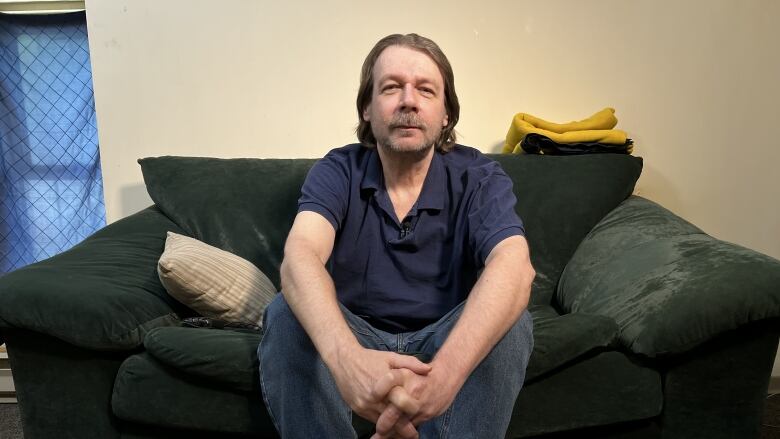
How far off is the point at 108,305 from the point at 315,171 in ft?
1.81

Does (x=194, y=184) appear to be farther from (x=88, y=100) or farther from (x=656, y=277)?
(x=656, y=277)

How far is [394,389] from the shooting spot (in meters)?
1.02

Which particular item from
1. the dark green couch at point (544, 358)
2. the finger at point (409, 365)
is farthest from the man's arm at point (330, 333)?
the dark green couch at point (544, 358)

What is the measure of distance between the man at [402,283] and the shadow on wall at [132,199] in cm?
112

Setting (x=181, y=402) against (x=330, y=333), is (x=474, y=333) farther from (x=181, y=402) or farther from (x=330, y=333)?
(x=181, y=402)

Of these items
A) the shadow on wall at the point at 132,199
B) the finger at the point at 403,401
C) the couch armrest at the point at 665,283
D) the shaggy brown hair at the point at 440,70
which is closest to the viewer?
the finger at the point at 403,401

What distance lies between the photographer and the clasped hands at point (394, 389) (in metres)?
1.02

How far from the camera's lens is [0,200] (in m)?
2.44

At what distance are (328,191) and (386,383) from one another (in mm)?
560

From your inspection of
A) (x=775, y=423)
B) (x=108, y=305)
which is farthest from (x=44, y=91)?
(x=775, y=423)

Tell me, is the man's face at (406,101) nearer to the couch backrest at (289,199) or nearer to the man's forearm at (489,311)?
the man's forearm at (489,311)

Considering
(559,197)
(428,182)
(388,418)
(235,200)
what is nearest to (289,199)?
(235,200)

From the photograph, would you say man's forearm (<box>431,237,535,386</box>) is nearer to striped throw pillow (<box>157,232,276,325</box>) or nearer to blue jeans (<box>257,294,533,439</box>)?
blue jeans (<box>257,294,533,439</box>)

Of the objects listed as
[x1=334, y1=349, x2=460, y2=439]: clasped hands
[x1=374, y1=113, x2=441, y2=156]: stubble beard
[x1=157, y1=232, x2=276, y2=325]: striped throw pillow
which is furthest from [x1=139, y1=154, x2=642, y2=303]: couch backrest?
[x1=334, y1=349, x2=460, y2=439]: clasped hands
